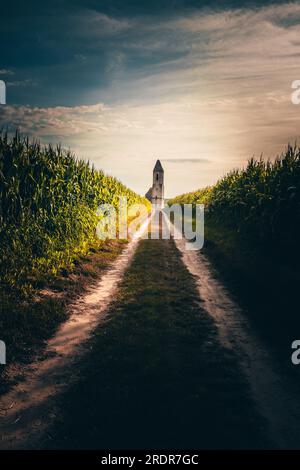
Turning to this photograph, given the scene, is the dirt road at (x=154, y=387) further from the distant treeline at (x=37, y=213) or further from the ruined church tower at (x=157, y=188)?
the ruined church tower at (x=157, y=188)

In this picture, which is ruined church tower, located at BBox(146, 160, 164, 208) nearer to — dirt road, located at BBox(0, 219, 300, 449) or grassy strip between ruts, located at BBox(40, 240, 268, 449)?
dirt road, located at BBox(0, 219, 300, 449)

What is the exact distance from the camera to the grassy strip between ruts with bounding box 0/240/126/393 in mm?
5004

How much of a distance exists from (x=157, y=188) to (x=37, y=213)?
9062 centimetres

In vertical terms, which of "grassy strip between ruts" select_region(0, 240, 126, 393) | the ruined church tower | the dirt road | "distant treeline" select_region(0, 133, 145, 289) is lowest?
the dirt road

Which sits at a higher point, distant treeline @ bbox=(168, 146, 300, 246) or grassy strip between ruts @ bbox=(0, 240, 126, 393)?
distant treeline @ bbox=(168, 146, 300, 246)

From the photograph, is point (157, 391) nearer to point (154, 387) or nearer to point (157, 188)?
point (154, 387)

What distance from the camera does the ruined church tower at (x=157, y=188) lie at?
320 ft

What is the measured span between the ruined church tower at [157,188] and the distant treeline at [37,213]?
8496cm

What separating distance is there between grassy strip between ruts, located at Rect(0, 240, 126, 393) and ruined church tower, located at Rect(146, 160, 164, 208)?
8841cm

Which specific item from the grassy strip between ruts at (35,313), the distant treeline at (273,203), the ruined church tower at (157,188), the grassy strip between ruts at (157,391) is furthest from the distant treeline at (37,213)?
the ruined church tower at (157,188)

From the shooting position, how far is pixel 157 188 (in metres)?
98.8

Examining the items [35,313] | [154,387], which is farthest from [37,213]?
[154,387]

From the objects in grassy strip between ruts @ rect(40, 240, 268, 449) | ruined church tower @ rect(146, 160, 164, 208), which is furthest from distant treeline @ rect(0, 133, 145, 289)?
ruined church tower @ rect(146, 160, 164, 208)
